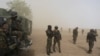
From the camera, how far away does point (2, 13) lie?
1630 cm

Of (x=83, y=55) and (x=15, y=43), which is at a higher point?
(x=15, y=43)

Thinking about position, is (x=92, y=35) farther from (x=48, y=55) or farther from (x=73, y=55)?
(x=48, y=55)

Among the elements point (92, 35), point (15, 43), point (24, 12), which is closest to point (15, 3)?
point (24, 12)

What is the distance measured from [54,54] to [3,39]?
855cm

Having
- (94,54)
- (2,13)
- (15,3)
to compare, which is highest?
(15,3)

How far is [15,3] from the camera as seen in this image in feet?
228

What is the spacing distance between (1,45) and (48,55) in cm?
821

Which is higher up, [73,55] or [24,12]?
[24,12]

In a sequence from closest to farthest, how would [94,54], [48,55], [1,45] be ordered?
[1,45] < [48,55] < [94,54]

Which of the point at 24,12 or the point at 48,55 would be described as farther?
the point at 24,12

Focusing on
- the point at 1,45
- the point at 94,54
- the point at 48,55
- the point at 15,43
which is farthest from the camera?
the point at 94,54

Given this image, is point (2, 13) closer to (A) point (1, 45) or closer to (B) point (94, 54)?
(B) point (94, 54)

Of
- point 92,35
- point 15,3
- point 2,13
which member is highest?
point 15,3

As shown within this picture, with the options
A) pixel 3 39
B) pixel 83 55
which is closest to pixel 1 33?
pixel 3 39
